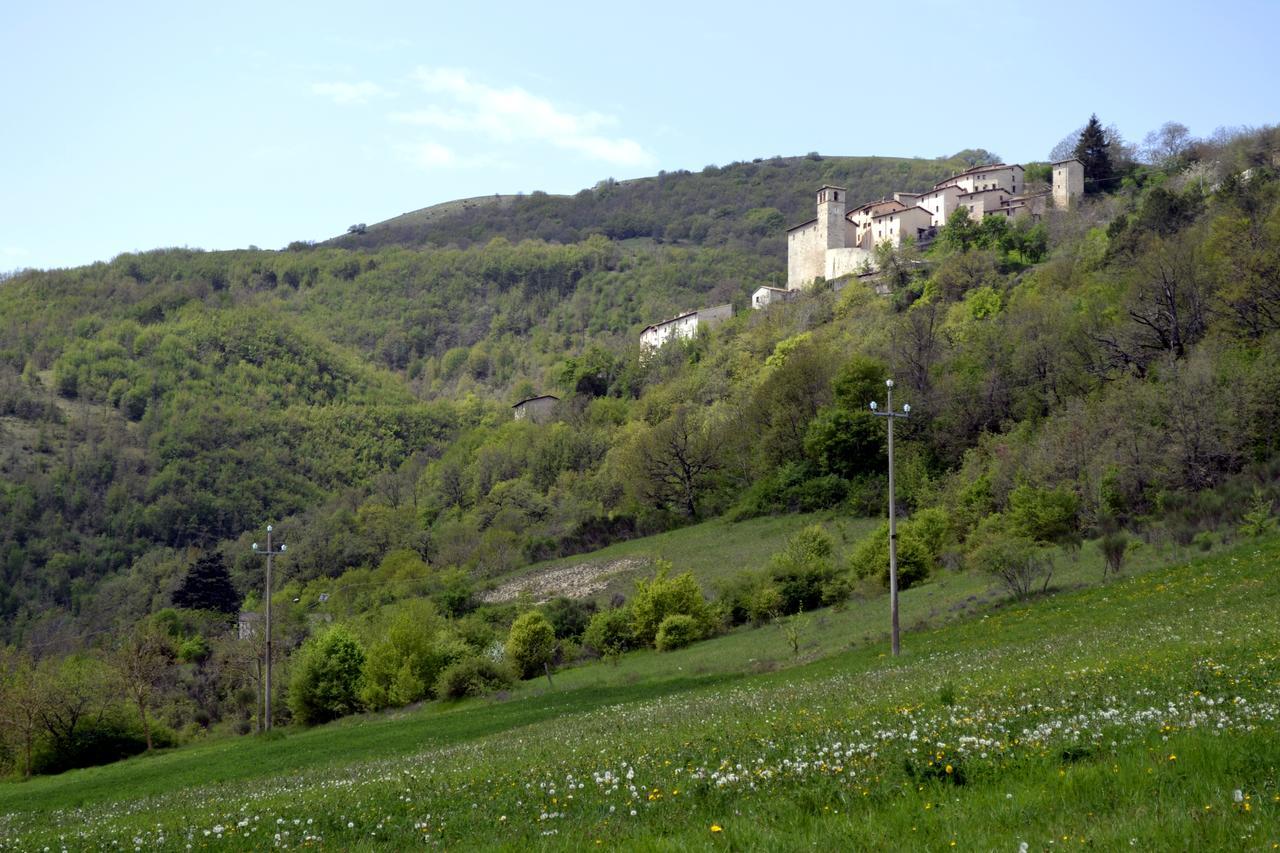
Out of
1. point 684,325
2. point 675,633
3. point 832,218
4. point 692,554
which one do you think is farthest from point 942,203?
point 675,633

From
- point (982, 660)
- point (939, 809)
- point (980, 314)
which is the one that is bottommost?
point (982, 660)

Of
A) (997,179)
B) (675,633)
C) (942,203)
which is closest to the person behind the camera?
(675,633)

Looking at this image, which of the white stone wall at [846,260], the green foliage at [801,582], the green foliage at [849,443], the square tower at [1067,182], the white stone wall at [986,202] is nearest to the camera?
the green foliage at [801,582]

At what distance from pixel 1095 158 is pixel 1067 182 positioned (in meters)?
7.67

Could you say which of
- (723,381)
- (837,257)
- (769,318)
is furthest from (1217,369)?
(837,257)

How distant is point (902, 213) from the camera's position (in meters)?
131

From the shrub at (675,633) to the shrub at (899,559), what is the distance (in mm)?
7804

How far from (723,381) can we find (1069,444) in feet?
205

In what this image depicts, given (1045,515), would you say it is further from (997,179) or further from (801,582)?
(997,179)

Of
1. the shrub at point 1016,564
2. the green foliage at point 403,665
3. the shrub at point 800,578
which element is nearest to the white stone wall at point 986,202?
the shrub at point 800,578

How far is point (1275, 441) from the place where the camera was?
45062 mm

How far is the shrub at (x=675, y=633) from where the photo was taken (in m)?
49.6

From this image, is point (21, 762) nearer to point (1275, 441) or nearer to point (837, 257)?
point (1275, 441)

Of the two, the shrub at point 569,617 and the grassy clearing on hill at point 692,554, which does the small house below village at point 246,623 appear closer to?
the grassy clearing on hill at point 692,554
